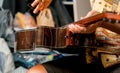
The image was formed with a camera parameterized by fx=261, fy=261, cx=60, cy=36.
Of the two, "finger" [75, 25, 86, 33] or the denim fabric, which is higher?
"finger" [75, 25, 86, 33]

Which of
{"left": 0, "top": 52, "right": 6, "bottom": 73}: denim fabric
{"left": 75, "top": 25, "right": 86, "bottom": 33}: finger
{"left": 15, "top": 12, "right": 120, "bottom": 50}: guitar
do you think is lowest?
{"left": 0, "top": 52, "right": 6, "bottom": 73}: denim fabric

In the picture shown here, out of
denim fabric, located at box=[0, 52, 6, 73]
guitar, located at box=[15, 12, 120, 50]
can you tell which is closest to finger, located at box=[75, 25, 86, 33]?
guitar, located at box=[15, 12, 120, 50]

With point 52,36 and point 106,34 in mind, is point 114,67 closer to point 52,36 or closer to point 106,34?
point 106,34

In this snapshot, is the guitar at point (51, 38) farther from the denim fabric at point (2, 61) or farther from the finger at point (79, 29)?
the denim fabric at point (2, 61)

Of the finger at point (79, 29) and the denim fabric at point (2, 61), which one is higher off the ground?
the finger at point (79, 29)

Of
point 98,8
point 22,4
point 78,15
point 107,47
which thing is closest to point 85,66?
point 107,47

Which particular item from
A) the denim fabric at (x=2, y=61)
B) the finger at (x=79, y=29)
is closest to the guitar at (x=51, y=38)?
the finger at (x=79, y=29)

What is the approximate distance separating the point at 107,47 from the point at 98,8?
23cm

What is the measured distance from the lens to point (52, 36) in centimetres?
111

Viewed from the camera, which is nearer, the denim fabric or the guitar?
the guitar

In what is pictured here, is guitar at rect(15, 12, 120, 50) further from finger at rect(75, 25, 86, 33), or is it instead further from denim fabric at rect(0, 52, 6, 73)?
denim fabric at rect(0, 52, 6, 73)

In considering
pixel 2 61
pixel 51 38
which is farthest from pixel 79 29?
pixel 2 61

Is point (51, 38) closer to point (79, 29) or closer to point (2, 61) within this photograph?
point (79, 29)

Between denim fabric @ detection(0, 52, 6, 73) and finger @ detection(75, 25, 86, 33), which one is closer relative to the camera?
finger @ detection(75, 25, 86, 33)
